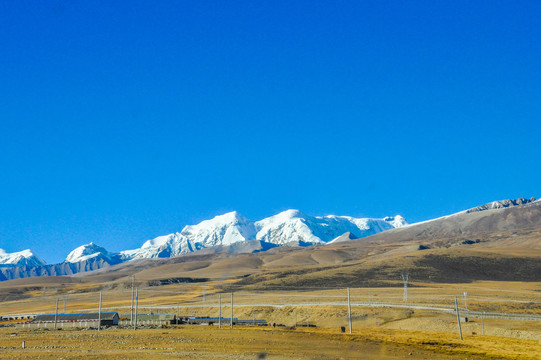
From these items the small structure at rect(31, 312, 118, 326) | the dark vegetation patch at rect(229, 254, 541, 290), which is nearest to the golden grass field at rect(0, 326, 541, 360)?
the small structure at rect(31, 312, 118, 326)

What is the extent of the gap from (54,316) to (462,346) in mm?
64201

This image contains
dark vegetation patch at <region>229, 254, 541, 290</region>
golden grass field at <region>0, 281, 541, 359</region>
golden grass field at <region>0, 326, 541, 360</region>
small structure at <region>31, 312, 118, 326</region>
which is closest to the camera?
golden grass field at <region>0, 326, 541, 360</region>

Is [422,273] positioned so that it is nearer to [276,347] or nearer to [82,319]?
[82,319]

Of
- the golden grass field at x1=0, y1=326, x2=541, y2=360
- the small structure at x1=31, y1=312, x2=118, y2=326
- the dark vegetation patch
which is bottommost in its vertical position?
the golden grass field at x1=0, y1=326, x2=541, y2=360

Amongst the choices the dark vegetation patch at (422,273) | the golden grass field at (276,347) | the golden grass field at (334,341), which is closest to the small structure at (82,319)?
the golden grass field at (334,341)

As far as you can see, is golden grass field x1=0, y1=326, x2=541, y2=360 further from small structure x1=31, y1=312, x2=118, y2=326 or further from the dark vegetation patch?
the dark vegetation patch

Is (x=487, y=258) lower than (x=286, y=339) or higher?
higher

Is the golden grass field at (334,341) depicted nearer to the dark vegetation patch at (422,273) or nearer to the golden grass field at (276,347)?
the golden grass field at (276,347)

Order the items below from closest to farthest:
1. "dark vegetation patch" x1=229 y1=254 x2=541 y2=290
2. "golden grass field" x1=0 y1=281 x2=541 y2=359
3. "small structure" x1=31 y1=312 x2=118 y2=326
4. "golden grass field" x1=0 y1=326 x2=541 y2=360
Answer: "golden grass field" x1=0 y1=326 x2=541 y2=360 → "golden grass field" x1=0 y1=281 x2=541 y2=359 → "small structure" x1=31 y1=312 x2=118 y2=326 → "dark vegetation patch" x1=229 y1=254 x2=541 y2=290

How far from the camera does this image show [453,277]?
17125cm

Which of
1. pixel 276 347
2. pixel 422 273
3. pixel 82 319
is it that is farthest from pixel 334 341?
pixel 422 273

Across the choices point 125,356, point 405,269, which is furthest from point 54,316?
point 405,269

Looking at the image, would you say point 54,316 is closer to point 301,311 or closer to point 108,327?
point 108,327

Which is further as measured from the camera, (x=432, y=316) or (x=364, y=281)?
(x=364, y=281)
